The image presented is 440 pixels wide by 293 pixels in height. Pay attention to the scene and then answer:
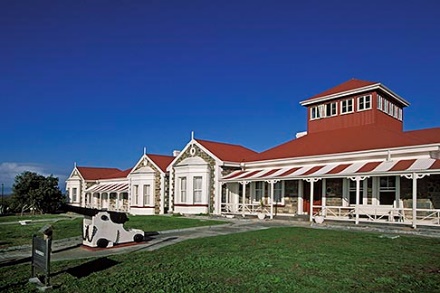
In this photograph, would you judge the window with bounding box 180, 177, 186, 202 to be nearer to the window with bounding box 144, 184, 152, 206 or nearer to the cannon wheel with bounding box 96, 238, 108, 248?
the window with bounding box 144, 184, 152, 206

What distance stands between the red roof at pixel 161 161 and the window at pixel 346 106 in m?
13.7

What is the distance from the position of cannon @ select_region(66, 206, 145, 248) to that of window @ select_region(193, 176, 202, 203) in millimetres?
14200

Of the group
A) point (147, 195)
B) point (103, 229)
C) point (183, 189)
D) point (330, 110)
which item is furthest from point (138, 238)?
point (147, 195)

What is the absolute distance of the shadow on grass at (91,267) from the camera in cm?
792

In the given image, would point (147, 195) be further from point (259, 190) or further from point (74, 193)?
point (74, 193)

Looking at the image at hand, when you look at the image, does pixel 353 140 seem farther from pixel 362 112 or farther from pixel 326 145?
pixel 362 112

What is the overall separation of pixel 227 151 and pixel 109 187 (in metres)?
14.7

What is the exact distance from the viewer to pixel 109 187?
37.3 metres

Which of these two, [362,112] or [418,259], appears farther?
[362,112]

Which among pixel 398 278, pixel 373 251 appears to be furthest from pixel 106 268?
pixel 373 251

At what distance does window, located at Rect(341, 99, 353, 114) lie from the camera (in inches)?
1012

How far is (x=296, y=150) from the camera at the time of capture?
961 inches

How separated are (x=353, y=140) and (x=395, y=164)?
4.92 m

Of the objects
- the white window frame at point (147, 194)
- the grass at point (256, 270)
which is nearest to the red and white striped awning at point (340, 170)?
the grass at point (256, 270)
